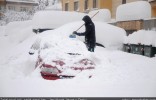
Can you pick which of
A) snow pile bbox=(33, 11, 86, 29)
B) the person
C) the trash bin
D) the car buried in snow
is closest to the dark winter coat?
the person

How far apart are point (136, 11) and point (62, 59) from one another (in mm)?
10663

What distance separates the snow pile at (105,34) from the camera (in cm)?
1348

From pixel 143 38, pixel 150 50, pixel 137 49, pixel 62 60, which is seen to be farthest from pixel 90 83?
pixel 137 49

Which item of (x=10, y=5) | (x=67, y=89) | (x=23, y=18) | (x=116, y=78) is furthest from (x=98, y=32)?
(x=10, y=5)

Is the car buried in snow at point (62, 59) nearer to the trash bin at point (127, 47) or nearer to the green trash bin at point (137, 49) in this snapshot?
the green trash bin at point (137, 49)

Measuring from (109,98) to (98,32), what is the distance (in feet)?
27.1

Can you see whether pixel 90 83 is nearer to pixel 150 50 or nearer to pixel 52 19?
pixel 150 50

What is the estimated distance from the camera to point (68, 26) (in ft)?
45.2

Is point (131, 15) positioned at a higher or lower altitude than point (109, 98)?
higher

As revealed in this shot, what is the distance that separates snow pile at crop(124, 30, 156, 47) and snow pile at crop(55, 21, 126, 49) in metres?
0.38

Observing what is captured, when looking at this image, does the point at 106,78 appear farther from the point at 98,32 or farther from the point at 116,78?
the point at 98,32

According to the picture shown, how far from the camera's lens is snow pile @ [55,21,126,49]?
531 inches

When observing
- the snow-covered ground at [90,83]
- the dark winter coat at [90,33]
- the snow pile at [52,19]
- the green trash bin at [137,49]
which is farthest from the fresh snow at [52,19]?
the snow-covered ground at [90,83]

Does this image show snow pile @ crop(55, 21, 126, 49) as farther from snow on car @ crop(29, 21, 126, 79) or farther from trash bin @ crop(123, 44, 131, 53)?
snow on car @ crop(29, 21, 126, 79)
